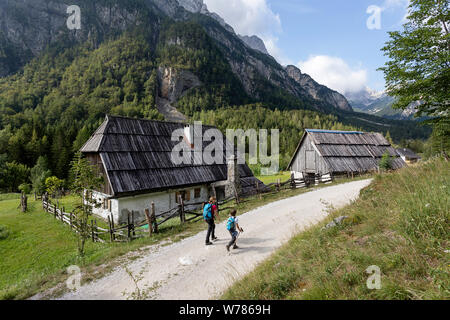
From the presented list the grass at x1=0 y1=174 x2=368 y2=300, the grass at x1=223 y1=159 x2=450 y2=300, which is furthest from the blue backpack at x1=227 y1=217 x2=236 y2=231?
the grass at x1=0 y1=174 x2=368 y2=300

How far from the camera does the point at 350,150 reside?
26359 mm

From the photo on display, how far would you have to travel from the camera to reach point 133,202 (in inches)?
649

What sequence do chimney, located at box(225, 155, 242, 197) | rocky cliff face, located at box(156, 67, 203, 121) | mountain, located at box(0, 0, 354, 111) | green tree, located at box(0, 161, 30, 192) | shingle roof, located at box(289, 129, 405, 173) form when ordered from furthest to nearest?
1. mountain, located at box(0, 0, 354, 111)
2. rocky cliff face, located at box(156, 67, 203, 121)
3. green tree, located at box(0, 161, 30, 192)
4. shingle roof, located at box(289, 129, 405, 173)
5. chimney, located at box(225, 155, 242, 197)

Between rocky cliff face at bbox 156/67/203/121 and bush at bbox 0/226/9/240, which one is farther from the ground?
rocky cliff face at bbox 156/67/203/121

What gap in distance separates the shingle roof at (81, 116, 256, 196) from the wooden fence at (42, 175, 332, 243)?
7.45 feet

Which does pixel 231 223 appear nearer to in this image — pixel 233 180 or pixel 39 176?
pixel 233 180

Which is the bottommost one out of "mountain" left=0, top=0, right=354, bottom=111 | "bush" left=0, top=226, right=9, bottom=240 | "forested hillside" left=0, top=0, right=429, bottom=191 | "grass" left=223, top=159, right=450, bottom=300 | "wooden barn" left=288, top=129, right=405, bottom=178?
"bush" left=0, top=226, right=9, bottom=240

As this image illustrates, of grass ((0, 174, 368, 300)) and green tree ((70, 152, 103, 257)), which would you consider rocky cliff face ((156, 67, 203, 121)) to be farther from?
green tree ((70, 152, 103, 257))

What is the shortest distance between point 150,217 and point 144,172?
25.2 ft

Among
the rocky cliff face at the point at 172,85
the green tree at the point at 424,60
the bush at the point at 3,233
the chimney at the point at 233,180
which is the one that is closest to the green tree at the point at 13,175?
the bush at the point at 3,233

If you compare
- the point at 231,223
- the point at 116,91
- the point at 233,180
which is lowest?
the point at 231,223

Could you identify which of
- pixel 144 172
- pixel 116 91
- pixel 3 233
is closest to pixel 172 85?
pixel 116 91

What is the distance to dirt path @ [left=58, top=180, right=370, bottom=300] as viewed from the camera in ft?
18.7
